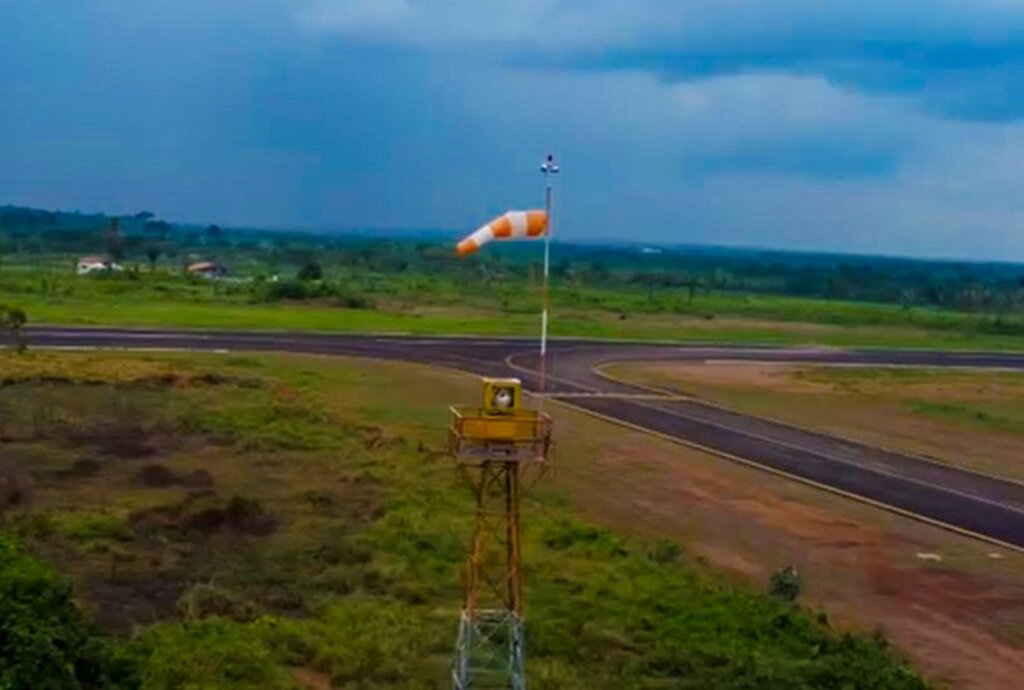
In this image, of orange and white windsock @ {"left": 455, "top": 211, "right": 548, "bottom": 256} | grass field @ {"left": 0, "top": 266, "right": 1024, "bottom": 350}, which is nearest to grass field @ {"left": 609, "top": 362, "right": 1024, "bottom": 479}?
grass field @ {"left": 0, "top": 266, "right": 1024, "bottom": 350}

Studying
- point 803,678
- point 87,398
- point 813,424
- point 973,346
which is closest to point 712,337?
point 973,346

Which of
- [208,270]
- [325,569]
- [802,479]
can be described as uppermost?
[325,569]

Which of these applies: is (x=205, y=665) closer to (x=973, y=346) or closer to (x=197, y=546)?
(x=197, y=546)

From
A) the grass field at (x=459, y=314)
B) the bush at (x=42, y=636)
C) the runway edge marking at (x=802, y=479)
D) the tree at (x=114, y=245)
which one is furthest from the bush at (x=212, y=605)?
the tree at (x=114, y=245)

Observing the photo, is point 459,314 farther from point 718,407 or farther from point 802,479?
point 802,479

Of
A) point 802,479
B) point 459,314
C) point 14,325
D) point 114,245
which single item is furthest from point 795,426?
point 114,245

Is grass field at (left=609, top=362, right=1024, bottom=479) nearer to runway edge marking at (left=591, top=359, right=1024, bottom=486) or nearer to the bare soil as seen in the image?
runway edge marking at (left=591, top=359, right=1024, bottom=486)
